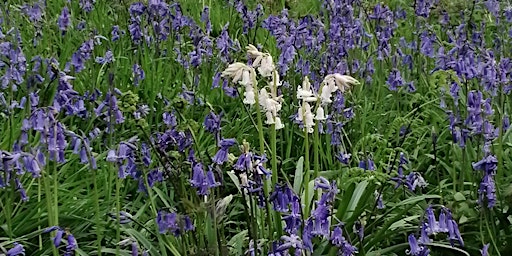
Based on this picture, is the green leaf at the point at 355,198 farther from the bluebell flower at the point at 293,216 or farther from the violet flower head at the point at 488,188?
the bluebell flower at the point at 293,216

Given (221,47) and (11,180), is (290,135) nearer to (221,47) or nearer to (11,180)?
(221,47)

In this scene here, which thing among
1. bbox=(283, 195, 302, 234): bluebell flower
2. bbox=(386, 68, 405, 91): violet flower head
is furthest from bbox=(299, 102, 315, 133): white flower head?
bbox=(386, 68, 405, 91): violet flower head

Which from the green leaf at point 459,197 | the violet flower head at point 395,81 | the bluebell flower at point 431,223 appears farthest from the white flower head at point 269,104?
the violet flower head at point 395,81

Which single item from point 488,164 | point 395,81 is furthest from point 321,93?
point 395,81

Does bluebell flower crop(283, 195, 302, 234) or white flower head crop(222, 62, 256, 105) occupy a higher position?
white flower head crop(222, 62, 256, 105)

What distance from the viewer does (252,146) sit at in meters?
4.57

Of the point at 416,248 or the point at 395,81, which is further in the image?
the point at 395,81

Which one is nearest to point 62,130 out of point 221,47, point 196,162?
point 196,162

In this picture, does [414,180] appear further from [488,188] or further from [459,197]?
[459,197]

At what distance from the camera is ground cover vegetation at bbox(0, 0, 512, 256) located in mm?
2881

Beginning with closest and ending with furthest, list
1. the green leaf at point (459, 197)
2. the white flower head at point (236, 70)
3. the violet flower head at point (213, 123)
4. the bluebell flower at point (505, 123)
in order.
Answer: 1. the white flower head at point (236, 70)
2. the violet flower head at point (213, 123)
3. the green leaf at point (459, 197)
4. the bluebell flower at point (505, 123)

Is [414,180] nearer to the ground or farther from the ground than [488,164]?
nearer to the ground

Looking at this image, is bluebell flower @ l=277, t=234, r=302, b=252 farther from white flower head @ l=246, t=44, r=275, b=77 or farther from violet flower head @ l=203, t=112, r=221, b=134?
violet flower head @ l=203, t=112, r=221, b=134

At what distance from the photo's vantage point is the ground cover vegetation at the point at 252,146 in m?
2.88
